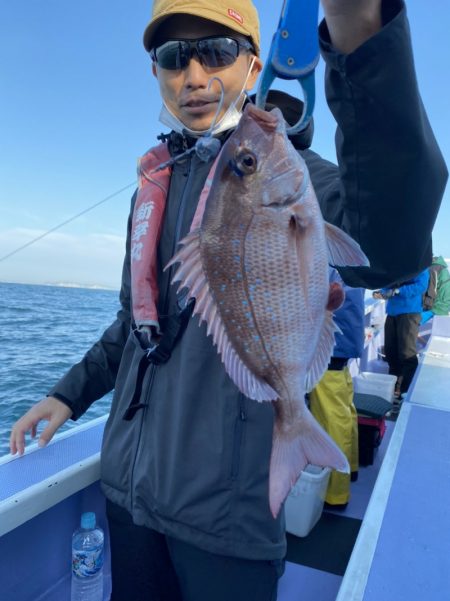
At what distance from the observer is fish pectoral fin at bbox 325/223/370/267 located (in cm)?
101

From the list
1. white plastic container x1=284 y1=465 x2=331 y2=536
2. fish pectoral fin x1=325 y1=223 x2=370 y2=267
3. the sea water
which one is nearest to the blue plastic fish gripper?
fish pectoral fin x1=325 y1=223 x2=370 y2=267

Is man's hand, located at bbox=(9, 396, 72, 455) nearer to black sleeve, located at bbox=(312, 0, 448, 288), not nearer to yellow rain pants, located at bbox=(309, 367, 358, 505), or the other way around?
black sleeve, located at bbox=(312, 0, 448, 288)

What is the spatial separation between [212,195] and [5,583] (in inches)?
77.1

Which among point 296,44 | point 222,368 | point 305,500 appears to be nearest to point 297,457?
point 222,368

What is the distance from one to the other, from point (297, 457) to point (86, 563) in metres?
1.49

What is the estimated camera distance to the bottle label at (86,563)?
6.67 ft

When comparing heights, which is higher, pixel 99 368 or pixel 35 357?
pixel 99 368

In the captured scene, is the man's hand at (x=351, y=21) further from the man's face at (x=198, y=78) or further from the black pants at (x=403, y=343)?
the black pants at (x=403, y=343)

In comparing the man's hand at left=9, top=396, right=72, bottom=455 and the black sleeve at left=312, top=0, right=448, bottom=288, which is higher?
the black sleeve at left=312, top=0, right=448, bottom=288

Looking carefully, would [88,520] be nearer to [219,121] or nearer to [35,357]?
[219,121]

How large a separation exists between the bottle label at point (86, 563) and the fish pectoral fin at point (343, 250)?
6.02 ft

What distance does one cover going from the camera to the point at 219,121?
1522 millimetres

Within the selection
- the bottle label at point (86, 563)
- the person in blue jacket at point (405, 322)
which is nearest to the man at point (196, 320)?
the bottle label at point (86, 563)

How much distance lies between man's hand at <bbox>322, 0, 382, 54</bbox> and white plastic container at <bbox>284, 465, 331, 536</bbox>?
2504 millimetres
